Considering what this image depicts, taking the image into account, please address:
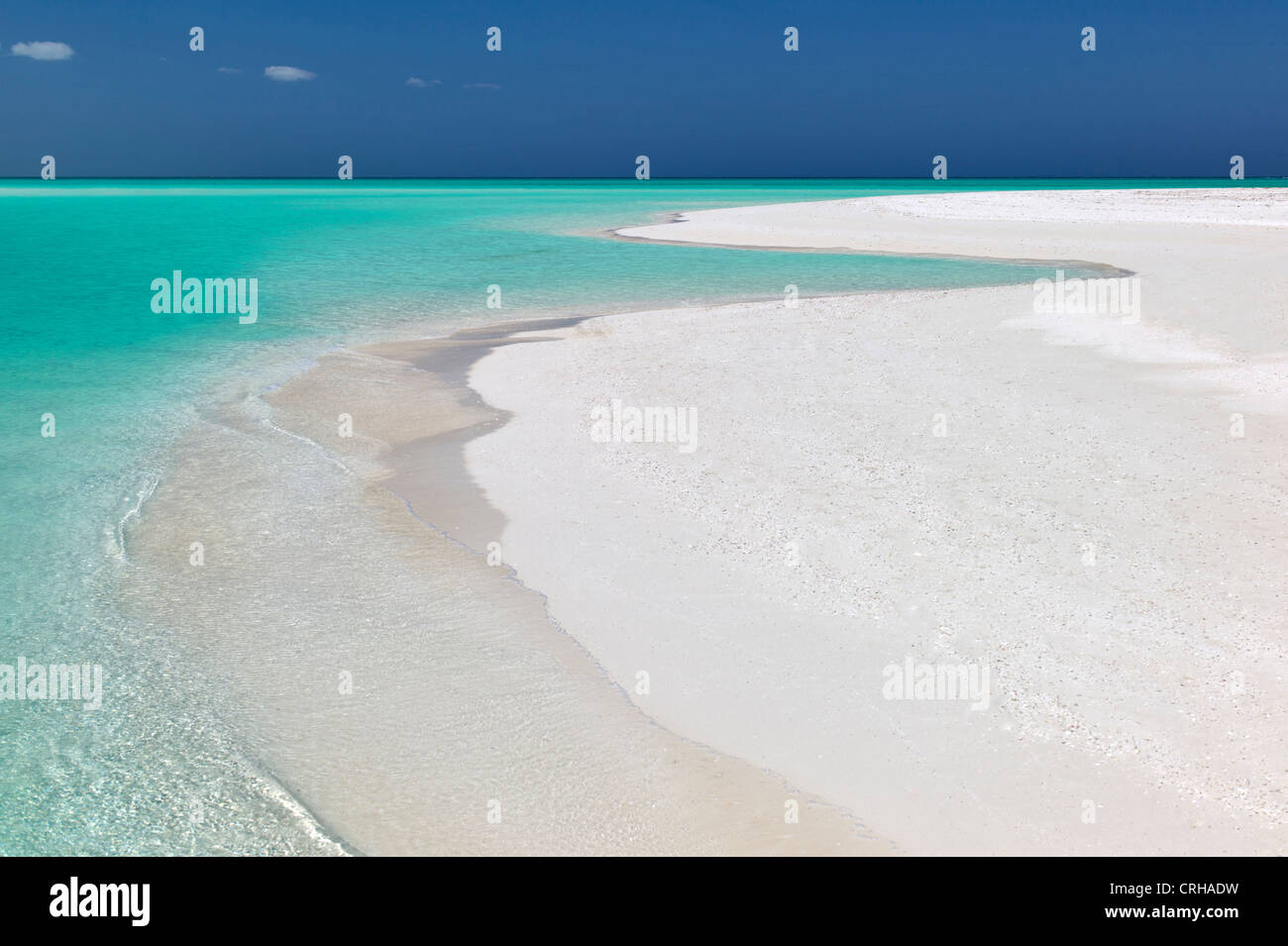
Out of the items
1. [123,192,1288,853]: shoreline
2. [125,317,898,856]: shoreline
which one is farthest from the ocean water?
[123,192,1288,853]: shoreline

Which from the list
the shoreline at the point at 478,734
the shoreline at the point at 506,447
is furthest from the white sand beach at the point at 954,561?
the shoreline at the point at 478,734

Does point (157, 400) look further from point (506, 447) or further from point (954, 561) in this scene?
point (954, 561)

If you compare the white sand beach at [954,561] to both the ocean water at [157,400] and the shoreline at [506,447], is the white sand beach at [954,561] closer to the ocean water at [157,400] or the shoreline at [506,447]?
the shoreline at [506,447]

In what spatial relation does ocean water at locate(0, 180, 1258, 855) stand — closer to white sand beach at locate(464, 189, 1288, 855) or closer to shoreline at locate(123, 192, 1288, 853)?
shoreline at locate(123, 192, 1288, 853)

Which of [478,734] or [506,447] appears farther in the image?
[506,447]

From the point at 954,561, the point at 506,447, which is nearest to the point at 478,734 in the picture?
the point at 954,561

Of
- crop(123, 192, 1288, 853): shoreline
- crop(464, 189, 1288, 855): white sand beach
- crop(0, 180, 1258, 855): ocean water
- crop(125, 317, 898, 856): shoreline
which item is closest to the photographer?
crop(125, 317, 898, 856): shoreline
